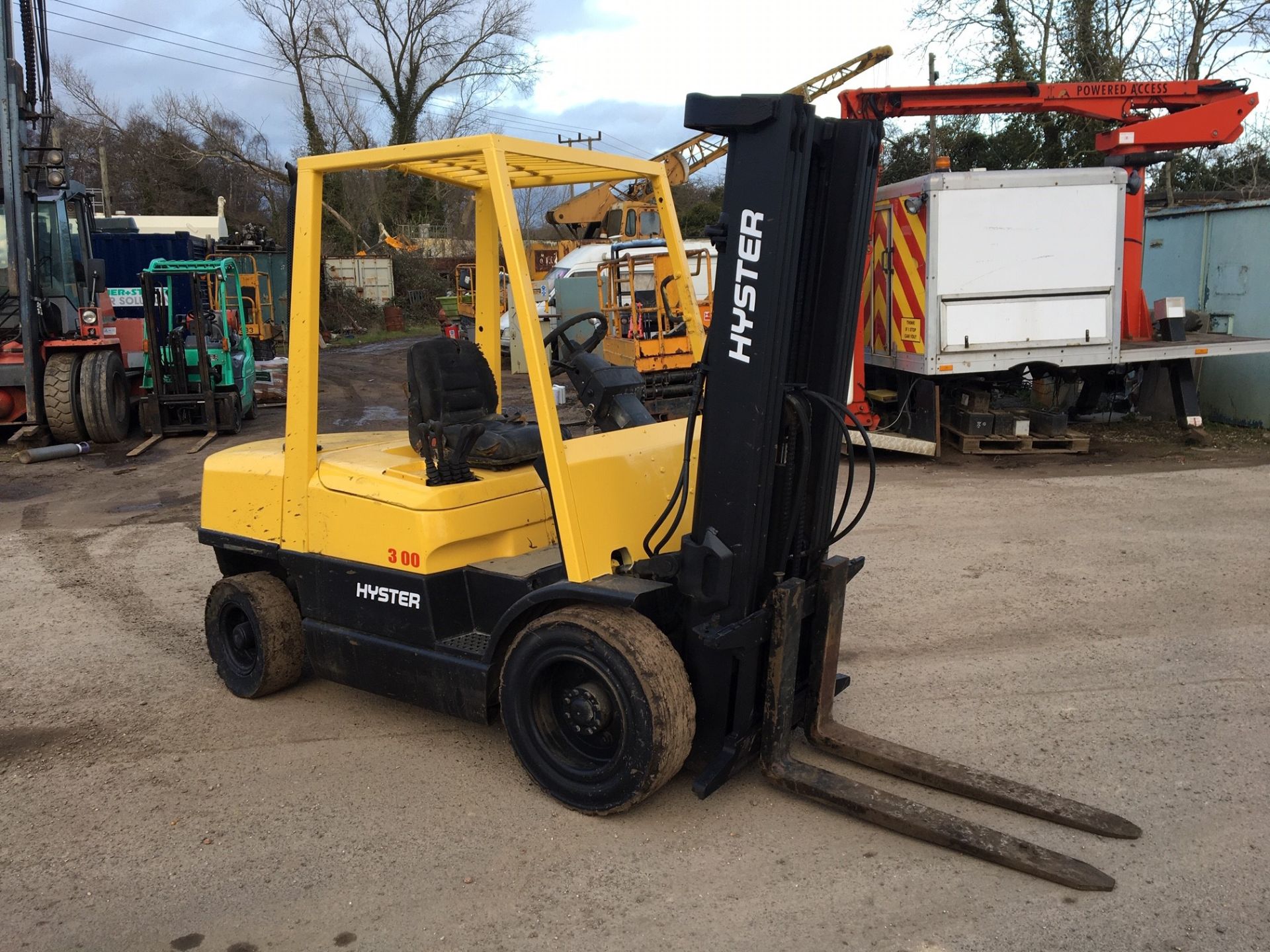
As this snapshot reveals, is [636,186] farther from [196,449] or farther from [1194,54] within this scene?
[1194,54]

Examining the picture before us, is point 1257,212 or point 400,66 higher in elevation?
point 400,66

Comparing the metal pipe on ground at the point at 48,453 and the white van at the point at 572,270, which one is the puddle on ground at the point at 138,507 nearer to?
the metal pipe on ground at the point at 48,453

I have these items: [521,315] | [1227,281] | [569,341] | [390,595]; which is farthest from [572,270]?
[521,315]

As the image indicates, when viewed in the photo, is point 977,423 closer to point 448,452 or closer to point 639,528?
point 639,528

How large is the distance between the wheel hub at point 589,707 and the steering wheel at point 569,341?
1.35 m

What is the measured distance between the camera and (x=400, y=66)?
117ft

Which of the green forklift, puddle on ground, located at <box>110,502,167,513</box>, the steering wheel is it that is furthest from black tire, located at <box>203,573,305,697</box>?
the green forklift

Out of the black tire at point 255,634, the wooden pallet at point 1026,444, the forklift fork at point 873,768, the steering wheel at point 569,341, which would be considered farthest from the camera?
the wooden pallet at point 1026,444

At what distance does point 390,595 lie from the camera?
412 cm

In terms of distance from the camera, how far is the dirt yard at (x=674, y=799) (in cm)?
307

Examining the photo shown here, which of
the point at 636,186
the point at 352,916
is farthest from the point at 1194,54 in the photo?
the point at 352,916

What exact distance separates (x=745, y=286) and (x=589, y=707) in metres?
1.52

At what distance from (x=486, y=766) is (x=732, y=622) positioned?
48.8 inches

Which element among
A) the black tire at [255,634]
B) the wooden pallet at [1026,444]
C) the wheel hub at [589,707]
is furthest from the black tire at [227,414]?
the wheel hub at [589,707]
